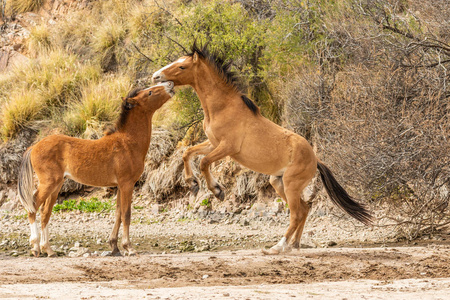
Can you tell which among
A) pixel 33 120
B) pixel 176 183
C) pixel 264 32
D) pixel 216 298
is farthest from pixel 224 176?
pixel 216 298

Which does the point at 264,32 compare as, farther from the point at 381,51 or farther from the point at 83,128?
the point at 83,128

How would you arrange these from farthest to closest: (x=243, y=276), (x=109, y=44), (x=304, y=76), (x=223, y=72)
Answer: (x=109, y=44) → (x=304, y=76) → (x=223, y=72) → (x=243, y=276)

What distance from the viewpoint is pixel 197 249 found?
32.1ft

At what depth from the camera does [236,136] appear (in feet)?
25.1

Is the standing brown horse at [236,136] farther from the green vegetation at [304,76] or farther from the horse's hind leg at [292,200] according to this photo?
the green vegetation at [304,76]

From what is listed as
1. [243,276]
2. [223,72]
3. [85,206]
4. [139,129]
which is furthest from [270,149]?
[85,206]

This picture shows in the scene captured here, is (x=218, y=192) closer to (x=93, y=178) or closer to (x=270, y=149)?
(x=270, y=149)

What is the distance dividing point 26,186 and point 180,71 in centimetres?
293

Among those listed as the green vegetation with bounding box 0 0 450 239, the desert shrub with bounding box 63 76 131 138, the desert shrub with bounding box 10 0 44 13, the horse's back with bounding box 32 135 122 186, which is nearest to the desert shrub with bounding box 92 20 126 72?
the green vegetation with bounding box 0 0 450 239

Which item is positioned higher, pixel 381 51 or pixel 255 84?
pixel 381 51

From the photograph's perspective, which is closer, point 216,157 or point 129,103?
point 216,157

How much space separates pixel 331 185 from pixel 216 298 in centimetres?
398

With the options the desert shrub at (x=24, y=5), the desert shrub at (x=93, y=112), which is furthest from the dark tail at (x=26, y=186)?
the desert shrub at (x=24, y=5)

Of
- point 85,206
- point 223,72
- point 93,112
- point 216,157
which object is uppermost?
point 223,72
